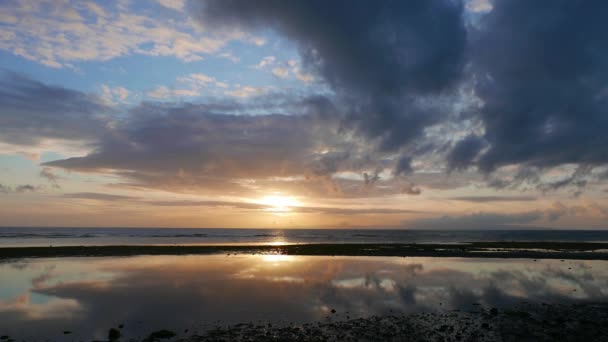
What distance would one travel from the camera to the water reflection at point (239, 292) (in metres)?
19.0

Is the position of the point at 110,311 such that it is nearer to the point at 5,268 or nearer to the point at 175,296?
Result: the point at 175,296

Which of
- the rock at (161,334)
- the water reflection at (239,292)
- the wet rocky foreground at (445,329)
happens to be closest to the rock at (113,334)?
the water reflection at (239,292)

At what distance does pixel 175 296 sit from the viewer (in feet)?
81.8

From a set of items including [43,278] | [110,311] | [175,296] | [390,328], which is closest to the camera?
[390,328]

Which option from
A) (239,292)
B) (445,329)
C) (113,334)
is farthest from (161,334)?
(445,329)

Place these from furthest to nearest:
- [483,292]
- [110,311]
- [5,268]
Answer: [5,268] → [483,292] → [110,311]

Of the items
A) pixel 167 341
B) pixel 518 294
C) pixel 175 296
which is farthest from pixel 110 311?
pixel 518 294

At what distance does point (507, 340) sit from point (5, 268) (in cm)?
4616

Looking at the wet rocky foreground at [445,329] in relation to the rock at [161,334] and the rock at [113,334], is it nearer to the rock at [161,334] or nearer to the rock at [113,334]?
the rock at [161,334]

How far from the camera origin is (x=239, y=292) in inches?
1035

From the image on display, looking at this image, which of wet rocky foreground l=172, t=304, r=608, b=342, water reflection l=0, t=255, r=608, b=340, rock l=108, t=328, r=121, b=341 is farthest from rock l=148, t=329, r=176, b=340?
rock l=108, t=328, r=121, b=341

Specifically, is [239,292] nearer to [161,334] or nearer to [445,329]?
[161,334]

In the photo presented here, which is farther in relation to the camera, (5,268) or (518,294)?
(5,268)

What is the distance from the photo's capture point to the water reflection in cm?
1897
